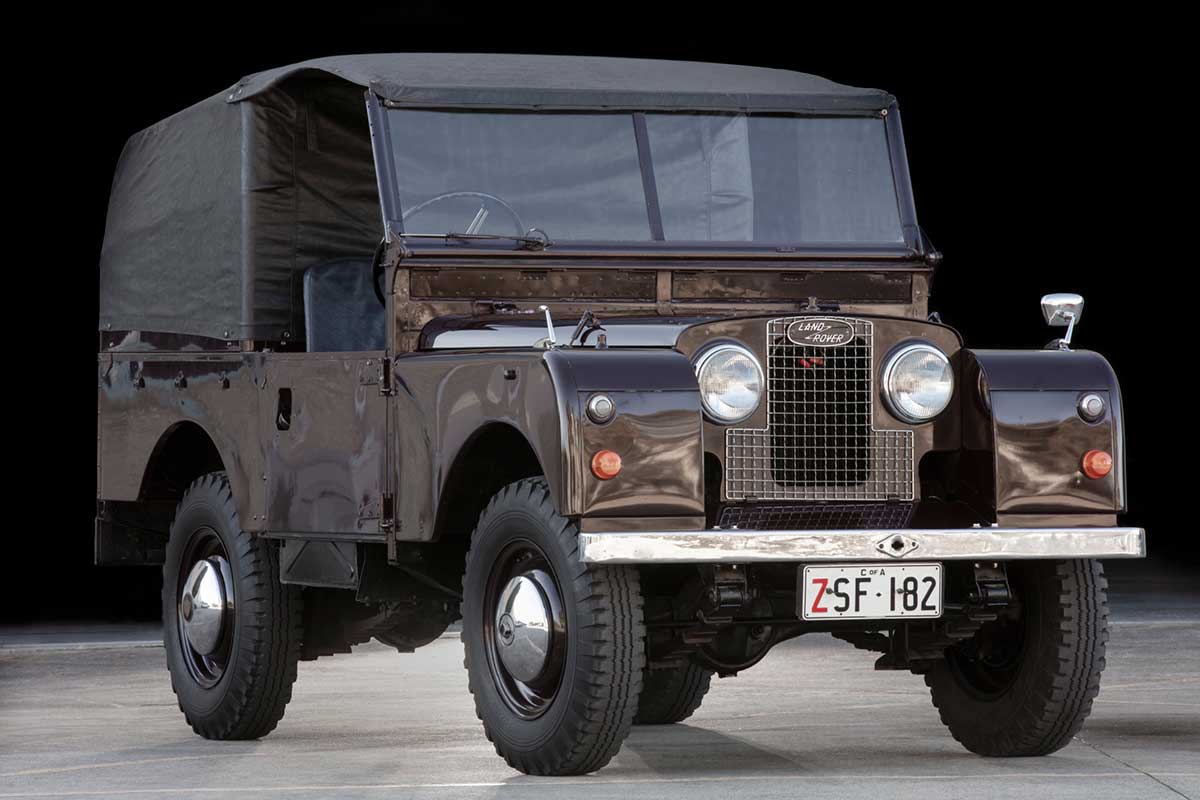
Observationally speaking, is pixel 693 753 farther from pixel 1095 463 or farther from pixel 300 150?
pixel 300 150

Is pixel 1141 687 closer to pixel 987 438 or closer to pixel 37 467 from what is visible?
pixel 987 438

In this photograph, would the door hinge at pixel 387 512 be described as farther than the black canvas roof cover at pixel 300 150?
No

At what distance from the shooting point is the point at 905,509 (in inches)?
342

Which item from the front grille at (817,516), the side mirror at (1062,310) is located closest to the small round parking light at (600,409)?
the front grille at (817,516)

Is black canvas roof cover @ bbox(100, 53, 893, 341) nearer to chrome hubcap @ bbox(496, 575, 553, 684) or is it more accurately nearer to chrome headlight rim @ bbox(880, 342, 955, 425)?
chrome headlight rim @ bbox(880, 342, 955, 425)

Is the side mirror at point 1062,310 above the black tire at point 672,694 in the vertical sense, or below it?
above

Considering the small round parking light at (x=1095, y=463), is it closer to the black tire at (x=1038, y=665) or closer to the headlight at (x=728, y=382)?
the black tire at (x=1038, y=665)

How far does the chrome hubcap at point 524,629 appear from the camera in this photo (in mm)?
8109

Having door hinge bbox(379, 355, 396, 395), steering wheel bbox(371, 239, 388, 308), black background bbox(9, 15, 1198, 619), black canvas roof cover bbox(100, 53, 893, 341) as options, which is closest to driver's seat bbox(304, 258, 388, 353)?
black canvas roof cover bbox(100, 53, 893, 341)

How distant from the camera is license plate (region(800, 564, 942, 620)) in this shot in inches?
319

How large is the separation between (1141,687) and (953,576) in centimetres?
337

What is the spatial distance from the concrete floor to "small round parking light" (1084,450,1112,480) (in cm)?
99

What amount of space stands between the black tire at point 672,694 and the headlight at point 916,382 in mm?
2210

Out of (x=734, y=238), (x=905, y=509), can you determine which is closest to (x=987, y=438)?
(x=905, y=509)
